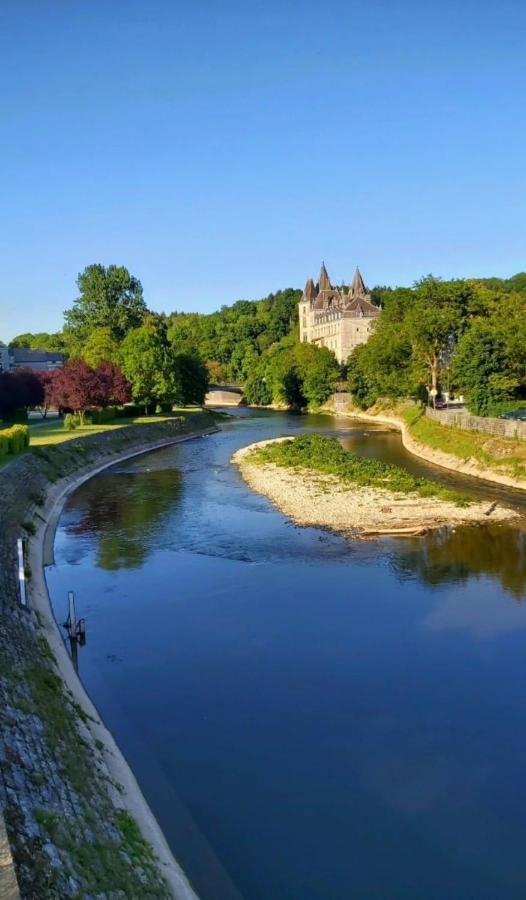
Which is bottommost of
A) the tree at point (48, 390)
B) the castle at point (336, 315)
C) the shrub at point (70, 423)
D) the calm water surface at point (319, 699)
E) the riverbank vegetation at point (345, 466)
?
the calm water surface at point (319, 699)

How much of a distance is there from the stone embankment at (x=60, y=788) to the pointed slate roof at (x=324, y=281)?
430 ft

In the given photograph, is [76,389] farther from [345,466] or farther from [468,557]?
[468,557]

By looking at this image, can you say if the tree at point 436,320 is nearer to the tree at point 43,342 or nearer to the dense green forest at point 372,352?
the dense green forest at point 372,352

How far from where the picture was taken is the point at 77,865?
335 inches

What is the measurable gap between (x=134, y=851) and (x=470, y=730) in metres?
7.08

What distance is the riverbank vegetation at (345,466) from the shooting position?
3675 cm

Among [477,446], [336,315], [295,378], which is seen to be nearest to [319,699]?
[477,446]

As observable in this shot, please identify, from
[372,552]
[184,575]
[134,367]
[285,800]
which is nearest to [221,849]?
[285,800]

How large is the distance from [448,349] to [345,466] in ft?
103

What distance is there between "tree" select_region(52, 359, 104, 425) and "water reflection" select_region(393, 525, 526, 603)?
3872cm

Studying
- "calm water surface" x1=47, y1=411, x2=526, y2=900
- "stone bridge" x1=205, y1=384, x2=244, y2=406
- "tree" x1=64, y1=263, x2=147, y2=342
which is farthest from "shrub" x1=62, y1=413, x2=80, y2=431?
"stone bridge" x1=205, y1=384, x2=244, y2=406

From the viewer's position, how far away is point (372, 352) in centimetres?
8219

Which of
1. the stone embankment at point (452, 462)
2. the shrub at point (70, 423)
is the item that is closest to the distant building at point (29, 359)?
the stone embankment at point (452, 462)

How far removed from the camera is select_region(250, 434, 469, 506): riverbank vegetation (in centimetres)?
3675
